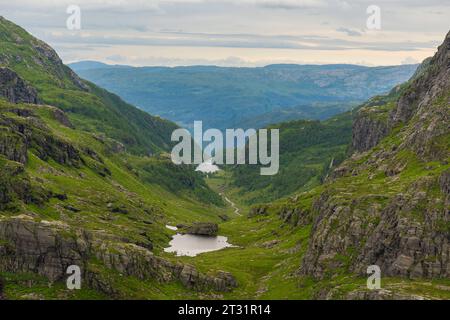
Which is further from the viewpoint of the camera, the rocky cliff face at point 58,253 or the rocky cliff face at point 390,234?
the rocky cliff face at point 58,253

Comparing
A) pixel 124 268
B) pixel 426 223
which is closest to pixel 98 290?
pixel 124 268

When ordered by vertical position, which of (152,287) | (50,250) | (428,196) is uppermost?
(428,196)

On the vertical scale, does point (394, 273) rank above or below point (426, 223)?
below

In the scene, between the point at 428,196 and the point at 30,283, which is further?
the point at 428,196

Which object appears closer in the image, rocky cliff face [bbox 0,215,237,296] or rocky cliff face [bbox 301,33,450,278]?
rocky cliff face [bbox 301,33,450,278]

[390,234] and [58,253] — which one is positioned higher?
[390,234]

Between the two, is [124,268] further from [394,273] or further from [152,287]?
[394,273]

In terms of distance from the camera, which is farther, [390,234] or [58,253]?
[390,234]
